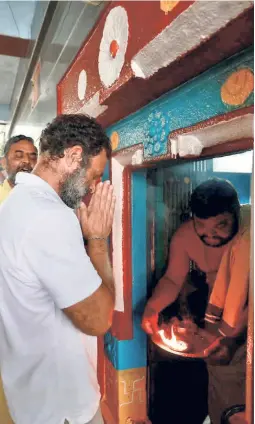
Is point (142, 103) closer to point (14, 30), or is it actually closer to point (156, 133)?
point (156, 133)

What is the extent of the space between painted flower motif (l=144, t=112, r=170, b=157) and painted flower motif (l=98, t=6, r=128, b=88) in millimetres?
278

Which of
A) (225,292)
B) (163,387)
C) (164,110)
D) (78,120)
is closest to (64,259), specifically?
(78,120)

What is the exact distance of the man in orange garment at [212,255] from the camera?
82.3 inches

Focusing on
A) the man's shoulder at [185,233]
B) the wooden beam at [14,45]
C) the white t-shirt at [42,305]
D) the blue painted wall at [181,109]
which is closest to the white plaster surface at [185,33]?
the blue painted wall at [181,109]

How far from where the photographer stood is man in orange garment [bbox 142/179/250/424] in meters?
2.09

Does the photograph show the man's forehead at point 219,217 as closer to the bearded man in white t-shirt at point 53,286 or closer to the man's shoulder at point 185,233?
the man's shoulder at point 185,233

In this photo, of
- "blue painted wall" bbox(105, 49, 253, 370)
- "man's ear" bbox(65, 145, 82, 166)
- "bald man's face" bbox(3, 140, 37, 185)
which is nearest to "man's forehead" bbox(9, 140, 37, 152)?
"bald man's face" bbox(3, 140, 37, 185)

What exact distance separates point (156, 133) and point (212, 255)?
3.65 ft

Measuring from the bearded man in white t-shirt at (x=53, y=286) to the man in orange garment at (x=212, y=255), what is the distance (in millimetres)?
774

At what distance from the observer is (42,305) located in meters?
1.19

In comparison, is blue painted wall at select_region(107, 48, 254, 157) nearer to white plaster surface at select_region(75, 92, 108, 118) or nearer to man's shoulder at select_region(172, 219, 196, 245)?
white plaster surface at select_region(75, 92, 108, 118)

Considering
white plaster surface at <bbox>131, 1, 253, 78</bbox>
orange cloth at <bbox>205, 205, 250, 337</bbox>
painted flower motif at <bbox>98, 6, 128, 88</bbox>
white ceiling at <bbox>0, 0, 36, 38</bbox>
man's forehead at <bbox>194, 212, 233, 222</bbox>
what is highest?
white ceiling at <bbox>0, 0, 36, 38</bbox>

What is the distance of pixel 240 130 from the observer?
1078 mm

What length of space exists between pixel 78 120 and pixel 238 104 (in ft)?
2.30
